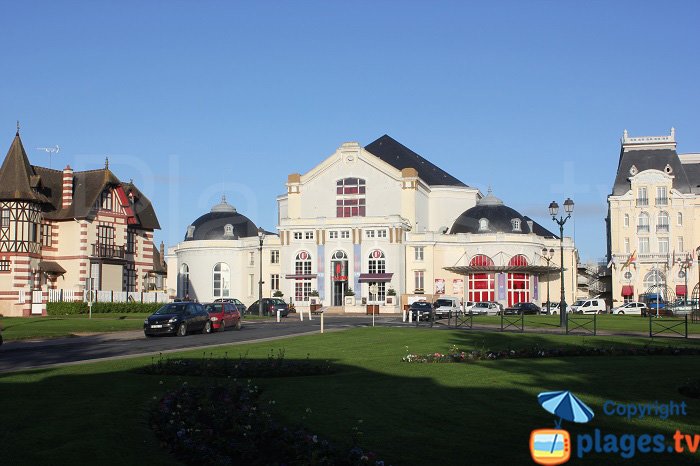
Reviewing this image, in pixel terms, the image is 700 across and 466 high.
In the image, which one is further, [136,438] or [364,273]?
[364,273]

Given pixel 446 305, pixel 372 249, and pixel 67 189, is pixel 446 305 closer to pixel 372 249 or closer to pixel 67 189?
pixel 372 249

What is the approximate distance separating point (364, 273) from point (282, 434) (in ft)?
239

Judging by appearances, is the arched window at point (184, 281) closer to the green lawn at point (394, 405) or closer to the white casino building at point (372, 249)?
the white casino building at point (372, 249)

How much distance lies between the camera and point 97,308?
60.8 meters

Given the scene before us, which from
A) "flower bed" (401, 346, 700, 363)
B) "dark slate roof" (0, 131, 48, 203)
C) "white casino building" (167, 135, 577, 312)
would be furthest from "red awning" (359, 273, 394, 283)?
"flower bed" (401, 346, 700, 363)

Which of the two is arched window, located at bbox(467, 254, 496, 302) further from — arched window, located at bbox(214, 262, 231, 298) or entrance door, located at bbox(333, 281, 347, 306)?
arched window, located at bbox(214, 262, 231, 298)

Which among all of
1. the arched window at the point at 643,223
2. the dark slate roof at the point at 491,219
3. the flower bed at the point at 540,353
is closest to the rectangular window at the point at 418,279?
the dark slate roof at the point at 491,219

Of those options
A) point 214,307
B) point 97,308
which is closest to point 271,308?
point 97,308

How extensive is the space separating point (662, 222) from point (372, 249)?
3161cm

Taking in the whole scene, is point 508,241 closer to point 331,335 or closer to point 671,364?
point 331,335

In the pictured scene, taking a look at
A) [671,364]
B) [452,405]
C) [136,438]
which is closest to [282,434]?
[136,438]

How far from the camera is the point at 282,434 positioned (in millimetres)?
12133

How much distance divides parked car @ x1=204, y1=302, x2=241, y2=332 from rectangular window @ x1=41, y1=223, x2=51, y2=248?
1222 inches

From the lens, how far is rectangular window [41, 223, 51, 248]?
7081 cm
